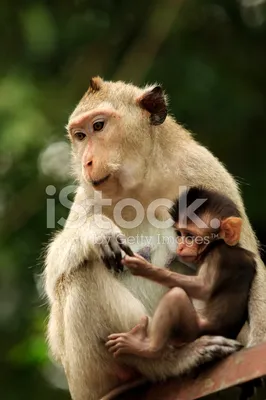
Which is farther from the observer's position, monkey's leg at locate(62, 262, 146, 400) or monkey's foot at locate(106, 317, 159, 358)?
monkey's leg at locate(62, 262, 146, 400)

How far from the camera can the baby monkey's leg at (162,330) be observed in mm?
6656

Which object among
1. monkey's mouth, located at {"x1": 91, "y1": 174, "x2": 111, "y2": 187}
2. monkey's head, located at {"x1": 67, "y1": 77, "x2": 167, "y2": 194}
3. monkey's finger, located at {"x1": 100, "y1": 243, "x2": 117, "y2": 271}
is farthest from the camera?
monkey's head, located at {"x1": 67, "y1": 77, "x2": 167, "y2": 194}

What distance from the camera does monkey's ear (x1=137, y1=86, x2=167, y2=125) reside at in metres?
8.39

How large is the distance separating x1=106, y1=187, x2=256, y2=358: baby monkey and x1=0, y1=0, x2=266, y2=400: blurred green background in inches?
175

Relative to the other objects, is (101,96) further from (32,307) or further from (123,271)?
(32,307)

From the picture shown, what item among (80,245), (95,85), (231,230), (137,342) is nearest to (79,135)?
(95,85)

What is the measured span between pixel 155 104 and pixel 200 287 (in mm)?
1971

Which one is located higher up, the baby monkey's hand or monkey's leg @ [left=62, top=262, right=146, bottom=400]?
the baby monkey's hand

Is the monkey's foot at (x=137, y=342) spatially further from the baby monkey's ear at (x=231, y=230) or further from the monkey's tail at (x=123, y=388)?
the baby monkey's ear at (x=231, y=230)

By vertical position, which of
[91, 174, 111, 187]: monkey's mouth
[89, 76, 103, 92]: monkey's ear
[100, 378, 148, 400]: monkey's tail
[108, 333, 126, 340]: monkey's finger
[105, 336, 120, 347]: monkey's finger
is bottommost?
[100, 378, 148, 400]: monkey's tail

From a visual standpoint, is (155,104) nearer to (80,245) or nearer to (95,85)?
(95,85)

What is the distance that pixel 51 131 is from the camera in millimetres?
12219

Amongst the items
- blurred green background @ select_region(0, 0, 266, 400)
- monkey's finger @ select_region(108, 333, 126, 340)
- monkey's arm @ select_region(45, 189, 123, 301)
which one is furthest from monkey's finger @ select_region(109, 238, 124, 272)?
blurred green background @ select_region(0, 0, 266, 400)

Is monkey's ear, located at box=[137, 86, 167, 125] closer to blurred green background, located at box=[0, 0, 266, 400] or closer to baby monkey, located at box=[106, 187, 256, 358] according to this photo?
baby monkey, located at box=[106, 187, 256, 358]
